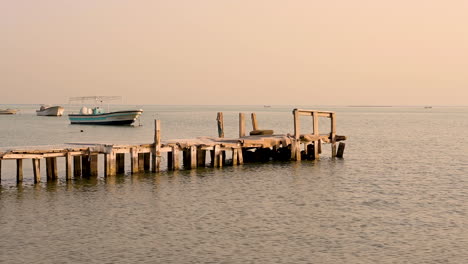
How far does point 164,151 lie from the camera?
100 feet

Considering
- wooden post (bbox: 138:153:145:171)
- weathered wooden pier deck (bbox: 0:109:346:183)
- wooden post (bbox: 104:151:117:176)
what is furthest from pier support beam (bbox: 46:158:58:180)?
wooden post (bbox: 138:153:145:171)

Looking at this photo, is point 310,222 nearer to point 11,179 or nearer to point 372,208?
point 372,208

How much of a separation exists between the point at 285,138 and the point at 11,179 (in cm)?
1535

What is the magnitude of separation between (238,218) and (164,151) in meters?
10.5

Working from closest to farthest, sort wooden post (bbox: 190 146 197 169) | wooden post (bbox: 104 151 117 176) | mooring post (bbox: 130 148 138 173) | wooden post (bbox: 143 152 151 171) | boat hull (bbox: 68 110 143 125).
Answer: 1. wooden post (bbox: 104 151 117 176)
2. mooring post (bbox: 130 148 138 173)
3. wooden post (bbox: 143 152 151 171)
4. wooden post (bbox: 190 146 197 169)
5. boat hull (bbox: 68 110 143 125)

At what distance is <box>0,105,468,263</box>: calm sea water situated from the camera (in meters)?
16.6

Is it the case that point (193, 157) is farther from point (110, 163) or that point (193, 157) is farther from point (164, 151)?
point (110, 163)

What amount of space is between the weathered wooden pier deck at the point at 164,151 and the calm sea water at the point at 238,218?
2.29 feet

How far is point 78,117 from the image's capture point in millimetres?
88625

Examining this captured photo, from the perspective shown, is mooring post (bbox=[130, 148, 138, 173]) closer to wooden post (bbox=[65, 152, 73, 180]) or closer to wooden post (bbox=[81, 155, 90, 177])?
wooden post (bbox=[81, 155, 90, 177])

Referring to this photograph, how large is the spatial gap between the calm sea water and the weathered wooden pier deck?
697 millimetres

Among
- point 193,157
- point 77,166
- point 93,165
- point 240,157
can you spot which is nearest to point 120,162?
point 93,165

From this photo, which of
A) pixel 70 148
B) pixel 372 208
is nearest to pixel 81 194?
pixel 70 148

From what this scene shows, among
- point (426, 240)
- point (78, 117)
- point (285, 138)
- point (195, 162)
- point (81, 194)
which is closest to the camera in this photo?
→ point (426, 240)
